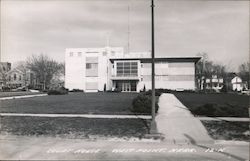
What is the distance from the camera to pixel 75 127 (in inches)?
492

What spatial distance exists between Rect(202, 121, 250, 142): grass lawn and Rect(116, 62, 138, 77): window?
163ft

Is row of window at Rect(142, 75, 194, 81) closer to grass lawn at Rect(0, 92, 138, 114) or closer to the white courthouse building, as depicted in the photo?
the white courthouse building

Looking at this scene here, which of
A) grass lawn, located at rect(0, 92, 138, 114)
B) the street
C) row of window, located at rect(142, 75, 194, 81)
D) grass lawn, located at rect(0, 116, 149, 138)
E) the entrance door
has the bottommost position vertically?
the street

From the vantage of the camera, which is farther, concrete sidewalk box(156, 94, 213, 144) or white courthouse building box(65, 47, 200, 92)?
white courthouse building box(65, 47, 200, 92)

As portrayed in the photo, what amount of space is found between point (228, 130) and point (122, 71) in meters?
53.0

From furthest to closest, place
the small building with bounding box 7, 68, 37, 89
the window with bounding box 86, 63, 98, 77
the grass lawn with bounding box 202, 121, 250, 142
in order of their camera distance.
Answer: the small building with bounding box 7, 68, 37, 89, the window with bounding box 86, 63, 98, 77, the grass lawn with bounding box 202, 121, 250, 142

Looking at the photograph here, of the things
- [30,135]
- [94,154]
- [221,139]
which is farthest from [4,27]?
[221,139]

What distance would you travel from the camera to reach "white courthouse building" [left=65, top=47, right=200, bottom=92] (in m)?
61.9

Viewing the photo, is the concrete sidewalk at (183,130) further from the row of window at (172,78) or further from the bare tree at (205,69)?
the bare tree at (205,69)

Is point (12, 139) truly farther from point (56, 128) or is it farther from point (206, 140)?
point (206, 140)

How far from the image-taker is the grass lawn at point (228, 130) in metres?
A: 10.7

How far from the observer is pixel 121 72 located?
64312mm

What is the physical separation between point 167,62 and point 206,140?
174ft

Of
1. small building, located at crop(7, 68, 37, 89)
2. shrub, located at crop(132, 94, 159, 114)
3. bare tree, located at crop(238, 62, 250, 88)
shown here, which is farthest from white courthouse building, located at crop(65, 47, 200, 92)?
shrub, located at crop(132, 94, 159, 114)
